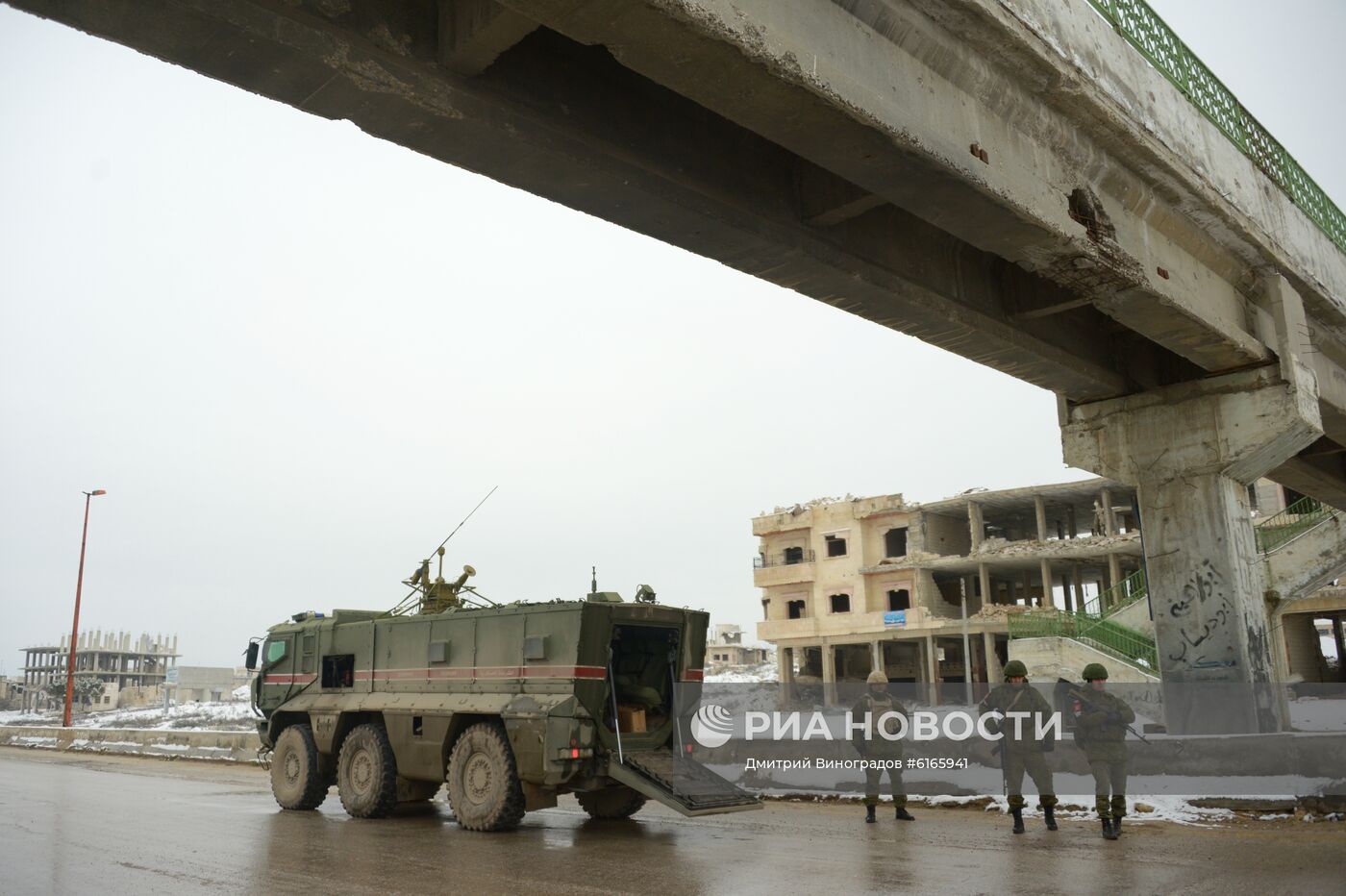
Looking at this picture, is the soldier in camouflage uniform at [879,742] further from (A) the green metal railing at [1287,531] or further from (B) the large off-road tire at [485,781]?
(A) the green metal railing at [1287,531]

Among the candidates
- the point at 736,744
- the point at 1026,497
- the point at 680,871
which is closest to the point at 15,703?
the point at 1026,497

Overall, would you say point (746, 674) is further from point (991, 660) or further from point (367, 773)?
point (367, 773)

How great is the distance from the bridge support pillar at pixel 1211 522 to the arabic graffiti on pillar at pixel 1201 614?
1cm

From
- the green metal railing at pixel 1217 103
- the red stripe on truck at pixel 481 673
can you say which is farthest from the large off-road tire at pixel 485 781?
the green metal railing at pixel 1217 103

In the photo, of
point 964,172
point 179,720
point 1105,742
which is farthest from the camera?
point 179,720

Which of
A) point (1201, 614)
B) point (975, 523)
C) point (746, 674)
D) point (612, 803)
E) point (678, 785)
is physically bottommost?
point (612, 803)

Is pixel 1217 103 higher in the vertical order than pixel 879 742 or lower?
higher

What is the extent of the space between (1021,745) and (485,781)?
17.4ft

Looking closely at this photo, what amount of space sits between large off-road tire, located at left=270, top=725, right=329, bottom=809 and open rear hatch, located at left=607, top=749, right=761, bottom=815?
4.57 meters

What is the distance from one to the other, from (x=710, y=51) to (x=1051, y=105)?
394 cm

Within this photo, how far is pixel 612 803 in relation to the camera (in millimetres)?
11102

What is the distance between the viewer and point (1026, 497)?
4300 centimetres

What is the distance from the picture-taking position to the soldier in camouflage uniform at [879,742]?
10508mm

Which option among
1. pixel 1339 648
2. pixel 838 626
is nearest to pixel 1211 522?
pixel 1339 648
